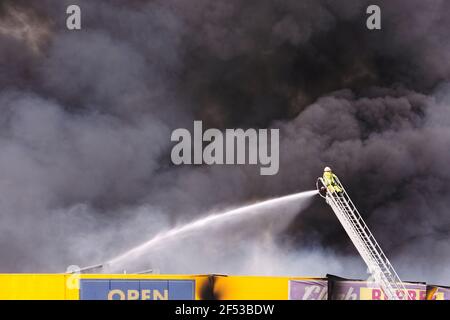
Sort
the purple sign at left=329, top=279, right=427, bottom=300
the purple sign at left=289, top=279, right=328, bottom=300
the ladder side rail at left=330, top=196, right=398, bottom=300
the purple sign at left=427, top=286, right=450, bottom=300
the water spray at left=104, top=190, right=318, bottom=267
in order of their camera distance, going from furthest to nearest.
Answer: the water spray at left=104, top=190, right=318, bottom=267 → the purple sign at left=427, top=286, right=450, bottom=300 → the purple sign at left=329, top=279, right=427, bottom=300 → the purple sign at left=289, top=279, right=328, bottom=300 → the ladder side rail at left=330, top=196, right=398, bottom=300

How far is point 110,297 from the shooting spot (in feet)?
76.5

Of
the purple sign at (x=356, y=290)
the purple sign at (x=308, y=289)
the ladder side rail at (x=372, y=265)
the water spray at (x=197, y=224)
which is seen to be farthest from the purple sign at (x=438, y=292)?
the water spray at (x=197, y=224)

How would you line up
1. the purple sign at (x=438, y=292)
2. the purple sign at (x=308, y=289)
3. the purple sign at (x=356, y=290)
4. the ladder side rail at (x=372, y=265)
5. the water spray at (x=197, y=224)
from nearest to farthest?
Result: the ladder side rail at (x=372, y=265), the purple sign at (x=308, y=289), the purple sign at (x=356, y=290), the purple sign at (x=438, y=292), the water spray at (x=197, y=224)

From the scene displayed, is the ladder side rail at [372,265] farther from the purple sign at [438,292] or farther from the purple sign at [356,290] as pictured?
the purple sign at [438,292]

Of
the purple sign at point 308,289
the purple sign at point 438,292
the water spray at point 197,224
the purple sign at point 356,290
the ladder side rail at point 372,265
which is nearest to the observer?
the ladder side rail at point 372,265

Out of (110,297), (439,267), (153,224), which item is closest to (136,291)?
(110,297)

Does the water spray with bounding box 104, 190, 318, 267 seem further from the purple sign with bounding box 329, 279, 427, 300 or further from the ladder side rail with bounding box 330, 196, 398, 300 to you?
the ladder side rail with bounding box 330, 196, 398, 300

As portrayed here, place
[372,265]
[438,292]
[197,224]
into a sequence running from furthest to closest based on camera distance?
[197,224] < [438,292] < [372,265]

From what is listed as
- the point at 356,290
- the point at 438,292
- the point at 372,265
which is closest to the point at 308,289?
the point at 356,290

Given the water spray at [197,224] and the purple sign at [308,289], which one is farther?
the water spray at [197,224]

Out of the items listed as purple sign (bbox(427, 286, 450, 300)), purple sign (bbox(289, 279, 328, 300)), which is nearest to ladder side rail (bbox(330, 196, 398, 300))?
purple sign (bbox(289, 279, 328, 300))

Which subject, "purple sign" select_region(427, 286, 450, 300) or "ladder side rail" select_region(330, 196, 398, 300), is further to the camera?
"purple sign" select_region(427, 286, 450, 300)

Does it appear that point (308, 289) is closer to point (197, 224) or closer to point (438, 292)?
point (438, 292)
